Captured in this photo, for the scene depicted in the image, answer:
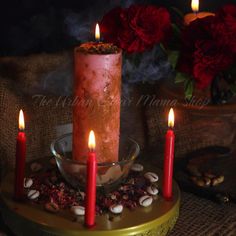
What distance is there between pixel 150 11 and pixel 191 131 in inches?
18.0

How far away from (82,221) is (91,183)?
0.09 m

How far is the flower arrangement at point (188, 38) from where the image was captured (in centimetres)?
96

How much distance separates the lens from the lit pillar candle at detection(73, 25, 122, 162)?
85cm

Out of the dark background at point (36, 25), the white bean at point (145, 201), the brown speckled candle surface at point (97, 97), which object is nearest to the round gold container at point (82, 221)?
the white bean at point (145, 201)

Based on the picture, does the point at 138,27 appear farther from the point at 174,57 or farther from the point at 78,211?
the point at 78,211

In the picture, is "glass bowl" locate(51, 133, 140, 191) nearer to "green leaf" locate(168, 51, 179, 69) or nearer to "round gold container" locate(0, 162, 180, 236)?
"round gold container" locate(0, 162, 180, 236)

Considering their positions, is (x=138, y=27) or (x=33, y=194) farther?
(x=138, y=27)

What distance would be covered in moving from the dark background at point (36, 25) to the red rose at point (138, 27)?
0.36 metres

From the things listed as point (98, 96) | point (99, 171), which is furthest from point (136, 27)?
point (99, 171)

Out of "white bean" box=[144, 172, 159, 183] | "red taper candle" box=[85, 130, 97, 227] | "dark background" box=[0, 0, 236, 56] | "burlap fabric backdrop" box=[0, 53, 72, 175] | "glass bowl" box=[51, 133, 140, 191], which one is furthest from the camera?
"dark background" box=[0, 0, 236, 56]

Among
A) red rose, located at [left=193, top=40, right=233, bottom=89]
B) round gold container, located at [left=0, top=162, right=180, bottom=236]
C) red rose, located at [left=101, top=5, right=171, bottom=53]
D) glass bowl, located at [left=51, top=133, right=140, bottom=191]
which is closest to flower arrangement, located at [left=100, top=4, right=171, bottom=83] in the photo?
red rose, located at [left=101, top=5, right=171, bottom=53]

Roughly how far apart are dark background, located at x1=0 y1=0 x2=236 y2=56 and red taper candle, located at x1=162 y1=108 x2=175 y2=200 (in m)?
0.59

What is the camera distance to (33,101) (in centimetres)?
123

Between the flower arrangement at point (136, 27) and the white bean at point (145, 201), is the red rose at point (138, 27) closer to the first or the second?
the flower arrangement at point (136, 27)
